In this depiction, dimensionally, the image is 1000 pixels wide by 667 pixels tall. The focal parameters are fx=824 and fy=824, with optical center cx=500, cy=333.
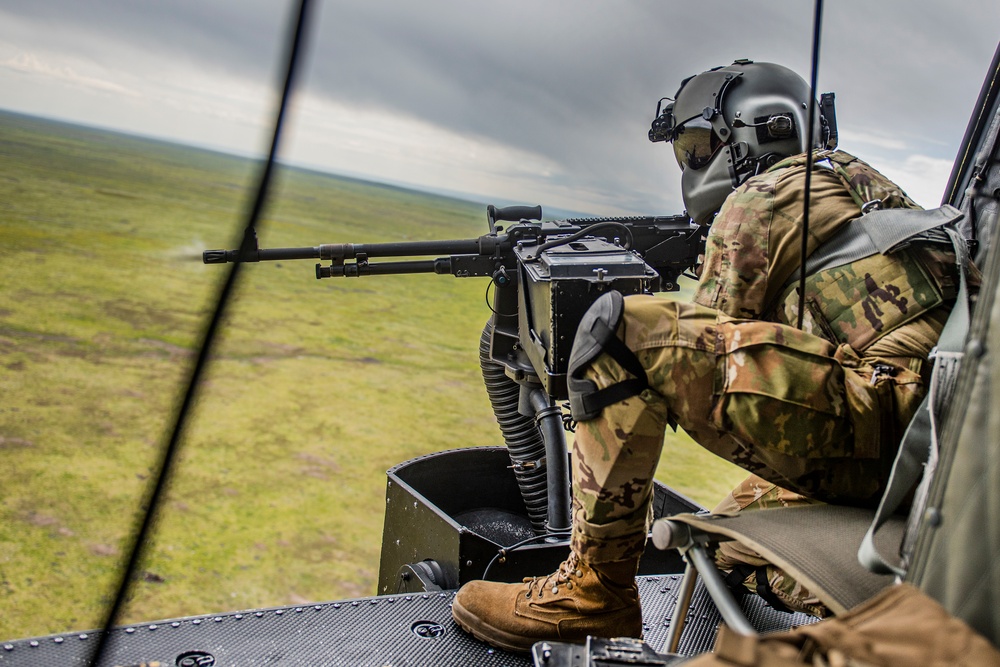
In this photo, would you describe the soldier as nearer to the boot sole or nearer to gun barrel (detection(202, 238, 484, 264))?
the boot sole

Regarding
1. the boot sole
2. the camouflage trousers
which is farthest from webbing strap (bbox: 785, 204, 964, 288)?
the boot sole

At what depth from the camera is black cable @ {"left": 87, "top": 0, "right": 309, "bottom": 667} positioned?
73 centimetres

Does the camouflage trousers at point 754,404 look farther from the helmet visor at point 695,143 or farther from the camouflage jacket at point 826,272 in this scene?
the helmet visor at point 695,143

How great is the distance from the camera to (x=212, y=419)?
21.6ft

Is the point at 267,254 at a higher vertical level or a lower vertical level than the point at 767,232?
lower

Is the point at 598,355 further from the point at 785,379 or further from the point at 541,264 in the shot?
the point at 541,264

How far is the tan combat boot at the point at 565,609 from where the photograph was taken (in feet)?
5.68

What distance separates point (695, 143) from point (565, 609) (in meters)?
1.46

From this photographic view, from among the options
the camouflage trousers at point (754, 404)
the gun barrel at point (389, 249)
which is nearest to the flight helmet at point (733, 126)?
the gun barrel at point (389, 249)

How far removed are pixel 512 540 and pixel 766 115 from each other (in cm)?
165

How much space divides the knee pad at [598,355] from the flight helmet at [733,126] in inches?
37.4

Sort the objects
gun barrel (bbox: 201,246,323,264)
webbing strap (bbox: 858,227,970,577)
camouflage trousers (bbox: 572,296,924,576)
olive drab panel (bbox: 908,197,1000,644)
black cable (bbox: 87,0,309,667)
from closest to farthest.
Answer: black cable (bbox: 87,0,309,667)
olive drab panel (bbox: 908,197,1000,644)
webbing strap (bbox: 858,227,970,577)
camouflage trousers (bbox: 572,296,924,576)
gun barrel (bbox: 201,246,323,264)

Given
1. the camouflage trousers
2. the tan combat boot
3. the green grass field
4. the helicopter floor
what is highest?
the camouflage trousers

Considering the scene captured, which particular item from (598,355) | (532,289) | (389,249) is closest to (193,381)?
(598,355)
